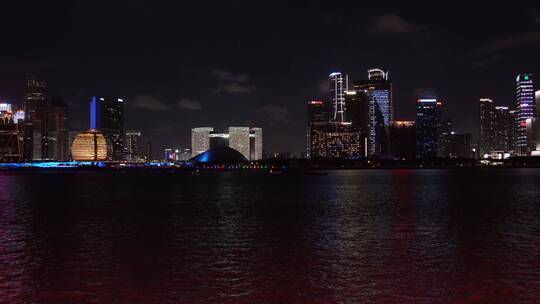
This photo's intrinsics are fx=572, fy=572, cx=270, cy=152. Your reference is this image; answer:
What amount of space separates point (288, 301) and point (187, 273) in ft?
19.9

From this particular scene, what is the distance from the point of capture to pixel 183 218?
46.8m

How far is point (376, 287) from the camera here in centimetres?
2038

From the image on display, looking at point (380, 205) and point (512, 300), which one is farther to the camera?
point (380, 205)

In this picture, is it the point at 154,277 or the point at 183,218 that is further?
the point at 183,218

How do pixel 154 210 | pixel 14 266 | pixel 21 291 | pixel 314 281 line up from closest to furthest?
pixel 21 291 → pixel 314 281 → pixel 14 266 → pixel 154 210

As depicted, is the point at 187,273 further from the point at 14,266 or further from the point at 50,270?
the point at 14,266

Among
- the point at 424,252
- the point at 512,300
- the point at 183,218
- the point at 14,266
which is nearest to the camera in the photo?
the point at 512,300

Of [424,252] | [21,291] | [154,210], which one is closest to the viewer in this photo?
[21,291]

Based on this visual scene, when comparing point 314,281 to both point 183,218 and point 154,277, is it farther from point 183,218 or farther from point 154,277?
point 183,218

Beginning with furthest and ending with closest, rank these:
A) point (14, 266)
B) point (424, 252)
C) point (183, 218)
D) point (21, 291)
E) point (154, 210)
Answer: point (154, 210), point (183, 218), point (424, 252), point (14, 266), point (21, 291)

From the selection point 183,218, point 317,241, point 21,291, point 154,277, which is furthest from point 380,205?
point 21,291

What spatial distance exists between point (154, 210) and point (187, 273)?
33.0 metres

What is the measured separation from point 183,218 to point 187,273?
946 inches

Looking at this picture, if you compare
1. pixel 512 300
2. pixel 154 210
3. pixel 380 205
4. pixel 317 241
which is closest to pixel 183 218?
pixel 154 210
